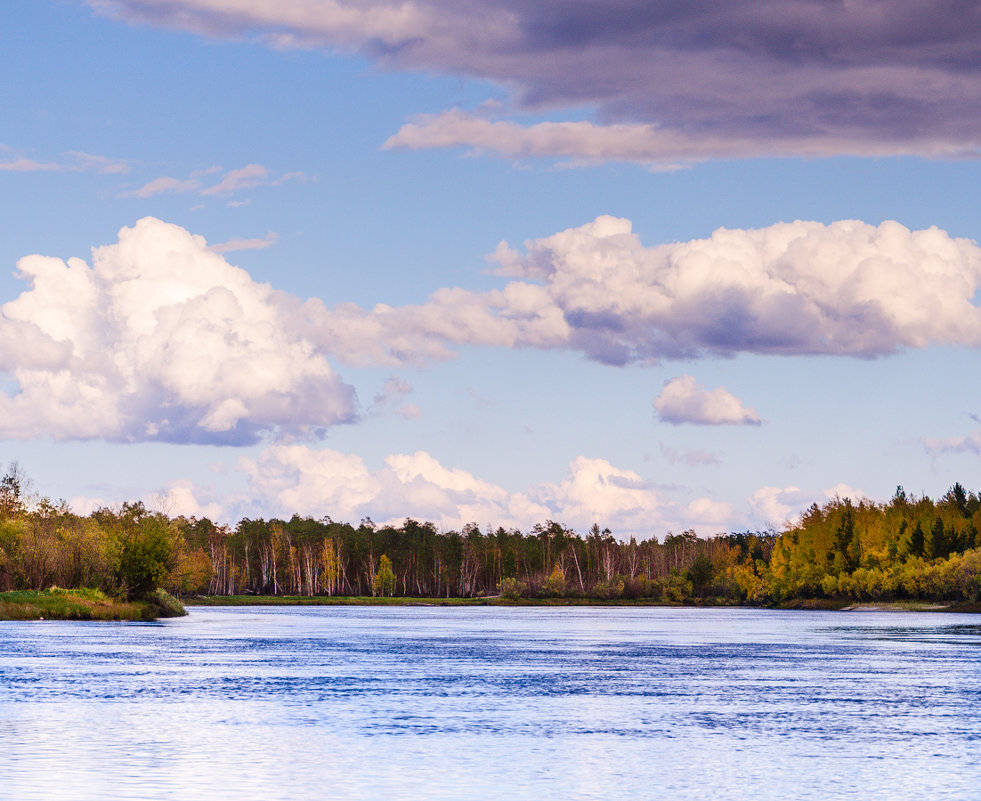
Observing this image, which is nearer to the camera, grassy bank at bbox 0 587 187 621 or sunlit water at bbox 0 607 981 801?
sunlit water at bbox 0 607 981 801

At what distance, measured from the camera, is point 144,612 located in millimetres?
127250

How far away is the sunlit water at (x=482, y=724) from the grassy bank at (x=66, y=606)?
4131 cm

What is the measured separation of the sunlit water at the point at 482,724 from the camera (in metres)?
29.0

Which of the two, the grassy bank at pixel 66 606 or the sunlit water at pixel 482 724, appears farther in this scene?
the grassy bank at pixel 66 606

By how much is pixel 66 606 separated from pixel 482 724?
89486mm

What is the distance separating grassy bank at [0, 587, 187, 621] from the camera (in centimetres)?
11725

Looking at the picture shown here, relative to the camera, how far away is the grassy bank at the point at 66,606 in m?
117

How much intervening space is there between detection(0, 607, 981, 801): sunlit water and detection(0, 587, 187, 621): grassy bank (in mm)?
41309

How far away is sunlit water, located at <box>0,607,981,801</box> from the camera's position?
29031 millimetres

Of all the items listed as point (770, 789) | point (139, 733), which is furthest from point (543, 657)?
point (770, 789)

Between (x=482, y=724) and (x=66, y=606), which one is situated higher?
(x=66, y=606)

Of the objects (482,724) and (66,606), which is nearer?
(482,724)

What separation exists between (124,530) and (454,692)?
292ft

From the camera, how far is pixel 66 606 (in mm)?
119750
